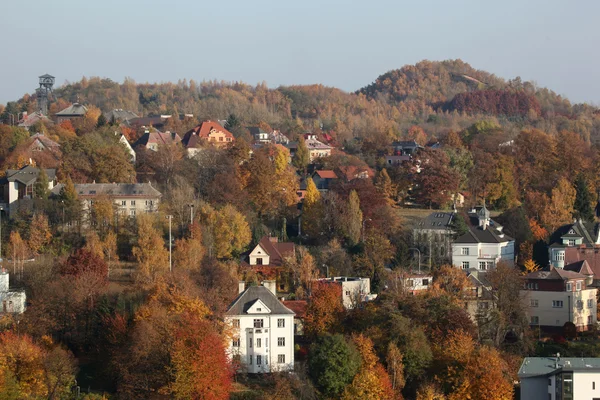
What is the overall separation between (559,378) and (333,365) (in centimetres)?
622

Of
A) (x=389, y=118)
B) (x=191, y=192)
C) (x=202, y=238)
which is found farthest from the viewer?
(x=389, y=118)

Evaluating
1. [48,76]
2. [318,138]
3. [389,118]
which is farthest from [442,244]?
[389,118]

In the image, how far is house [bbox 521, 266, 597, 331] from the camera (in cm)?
3841

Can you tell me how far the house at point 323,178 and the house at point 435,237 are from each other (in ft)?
23.6

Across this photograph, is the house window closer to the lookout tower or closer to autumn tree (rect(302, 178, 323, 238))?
autumn tree (rect(302, 178, 323, 238))

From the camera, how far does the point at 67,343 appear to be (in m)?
33.9

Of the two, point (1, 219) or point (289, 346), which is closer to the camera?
point (289, 346)

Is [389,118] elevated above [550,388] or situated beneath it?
elevated above

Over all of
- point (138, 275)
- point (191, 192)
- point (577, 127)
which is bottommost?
point (138, 275)

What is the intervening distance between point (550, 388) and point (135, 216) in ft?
61.1

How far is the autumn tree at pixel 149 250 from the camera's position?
38.7 meters

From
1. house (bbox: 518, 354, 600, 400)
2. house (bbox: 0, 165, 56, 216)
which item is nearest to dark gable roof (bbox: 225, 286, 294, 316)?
house (bbox: 518, 354, 600, 400)

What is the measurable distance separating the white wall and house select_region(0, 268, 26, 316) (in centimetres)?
704

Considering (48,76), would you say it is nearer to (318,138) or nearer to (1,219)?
(318,138)
